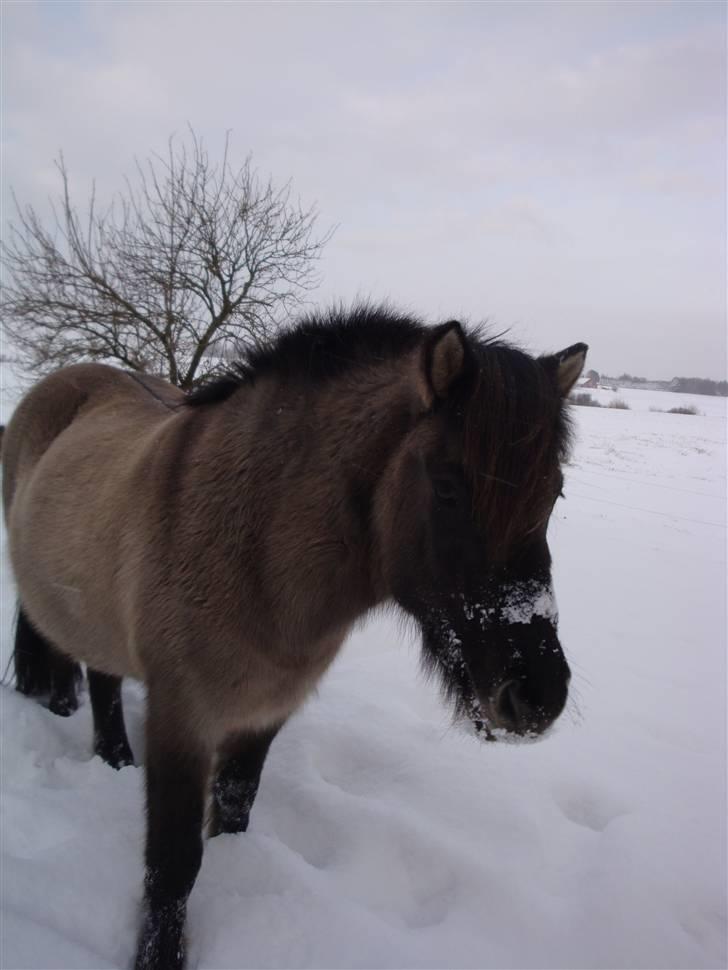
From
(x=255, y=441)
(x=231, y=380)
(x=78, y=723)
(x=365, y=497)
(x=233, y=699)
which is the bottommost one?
(x=78, y=723)

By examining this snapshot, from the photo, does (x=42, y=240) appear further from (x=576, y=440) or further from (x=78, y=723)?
(x=576, y=440)

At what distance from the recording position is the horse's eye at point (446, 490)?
165 centimetres

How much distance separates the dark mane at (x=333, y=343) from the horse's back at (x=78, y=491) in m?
0.75

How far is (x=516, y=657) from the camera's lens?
1618mm

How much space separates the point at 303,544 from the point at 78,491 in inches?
56.9

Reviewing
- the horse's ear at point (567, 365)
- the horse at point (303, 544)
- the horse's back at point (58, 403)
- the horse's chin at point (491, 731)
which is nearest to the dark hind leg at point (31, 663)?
the horse's back at point (58, 403)

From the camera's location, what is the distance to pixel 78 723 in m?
3.53

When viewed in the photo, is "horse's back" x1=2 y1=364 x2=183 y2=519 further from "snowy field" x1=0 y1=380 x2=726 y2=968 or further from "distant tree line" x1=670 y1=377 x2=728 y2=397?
"distant tree line" x1=670 y1=377 x2=728 y2=397

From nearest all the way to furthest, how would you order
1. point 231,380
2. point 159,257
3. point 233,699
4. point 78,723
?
point 233,699, point 231,380, point 78,723, point 159,257

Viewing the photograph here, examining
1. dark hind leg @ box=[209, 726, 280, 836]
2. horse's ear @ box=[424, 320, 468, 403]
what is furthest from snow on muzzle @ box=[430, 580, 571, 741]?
dark hind leg @ box=[209, 726, 280, 836]

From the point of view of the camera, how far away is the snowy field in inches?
85.0

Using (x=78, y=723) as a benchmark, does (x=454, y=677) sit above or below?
above

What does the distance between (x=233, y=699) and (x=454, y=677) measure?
848 millimetres

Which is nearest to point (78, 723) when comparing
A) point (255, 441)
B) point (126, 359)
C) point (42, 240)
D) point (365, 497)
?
point (255, 441)
